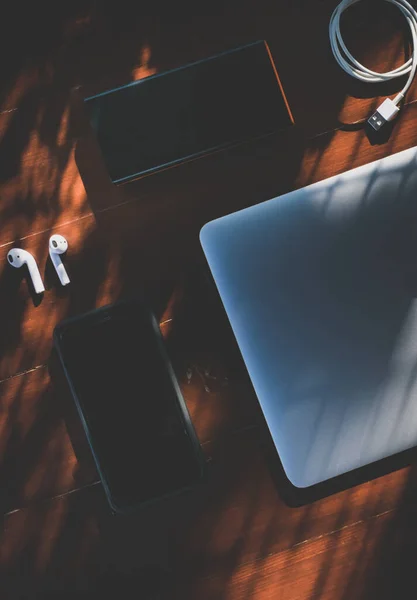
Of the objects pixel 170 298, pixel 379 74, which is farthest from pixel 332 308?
pixel 379 74

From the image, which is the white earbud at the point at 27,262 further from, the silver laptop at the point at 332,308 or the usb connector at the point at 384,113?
the usb connector at the point at 384,113

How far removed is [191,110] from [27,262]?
38 centimetres

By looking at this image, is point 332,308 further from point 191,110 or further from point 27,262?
point 27,262

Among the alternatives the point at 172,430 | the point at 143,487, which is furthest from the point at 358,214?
the point at 143,487

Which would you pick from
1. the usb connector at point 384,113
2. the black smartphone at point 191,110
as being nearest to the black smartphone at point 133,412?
the black smartphone at point 191,110

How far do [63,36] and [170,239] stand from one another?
41 centimetres

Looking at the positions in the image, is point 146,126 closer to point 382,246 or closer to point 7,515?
point 382,246

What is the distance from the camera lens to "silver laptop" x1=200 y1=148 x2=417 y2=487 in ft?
2.60

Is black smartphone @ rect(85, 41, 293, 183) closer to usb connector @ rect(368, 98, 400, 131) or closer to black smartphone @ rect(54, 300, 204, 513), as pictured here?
usb connector @ rect(368, 98, 400, 131)

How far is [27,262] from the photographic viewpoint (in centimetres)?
99

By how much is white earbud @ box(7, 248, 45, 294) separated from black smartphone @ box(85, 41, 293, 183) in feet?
0.72

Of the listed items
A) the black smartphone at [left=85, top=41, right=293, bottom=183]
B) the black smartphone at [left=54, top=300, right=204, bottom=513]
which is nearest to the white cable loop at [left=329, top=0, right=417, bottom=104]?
the black smartphone at [left=85, top=41, right=293, bottom=183]

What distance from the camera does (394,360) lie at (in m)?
0.80

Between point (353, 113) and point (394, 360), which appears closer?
point (394, 360)
